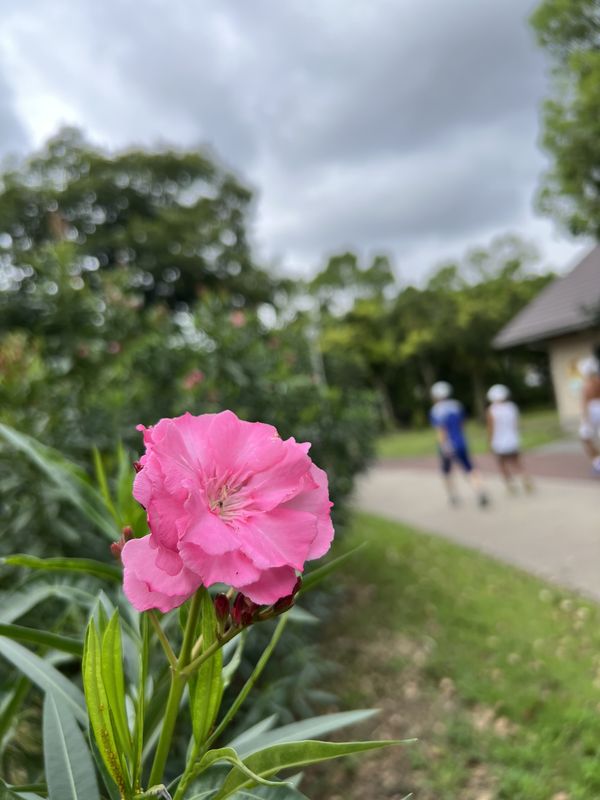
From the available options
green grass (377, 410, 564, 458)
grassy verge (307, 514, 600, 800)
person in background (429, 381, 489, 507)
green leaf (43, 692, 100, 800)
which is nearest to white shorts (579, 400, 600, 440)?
person in background (429, 381, 489, 507)

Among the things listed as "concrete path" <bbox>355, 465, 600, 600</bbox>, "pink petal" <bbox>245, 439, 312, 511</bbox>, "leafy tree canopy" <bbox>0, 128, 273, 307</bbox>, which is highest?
"leafy tree canopy" <bbox>0, 128, 273, 307</bbox>

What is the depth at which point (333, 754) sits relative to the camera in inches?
31.3

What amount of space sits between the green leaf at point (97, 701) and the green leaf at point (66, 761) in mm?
88

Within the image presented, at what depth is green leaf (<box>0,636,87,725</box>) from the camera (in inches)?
41.6

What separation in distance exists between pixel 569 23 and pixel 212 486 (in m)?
9.85

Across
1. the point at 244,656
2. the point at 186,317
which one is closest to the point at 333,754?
the point at 244,656

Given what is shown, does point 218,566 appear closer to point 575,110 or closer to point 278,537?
point 278,537

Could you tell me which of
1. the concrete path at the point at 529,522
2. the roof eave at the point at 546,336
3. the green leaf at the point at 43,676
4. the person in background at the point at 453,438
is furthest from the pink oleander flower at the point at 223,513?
the roof eave at the point at 546,336

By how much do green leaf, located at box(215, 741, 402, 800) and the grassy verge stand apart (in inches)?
89.9

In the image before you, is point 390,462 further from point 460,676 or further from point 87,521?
point 87,521

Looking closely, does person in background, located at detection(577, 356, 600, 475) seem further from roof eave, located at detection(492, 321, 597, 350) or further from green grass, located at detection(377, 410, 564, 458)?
roof eave, located at detection(492, 321, 597, 350)

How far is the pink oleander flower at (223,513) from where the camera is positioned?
684 mm

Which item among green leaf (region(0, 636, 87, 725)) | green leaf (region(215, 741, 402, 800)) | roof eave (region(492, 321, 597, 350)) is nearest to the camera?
green leaf (region(215, 741, 402, 800))

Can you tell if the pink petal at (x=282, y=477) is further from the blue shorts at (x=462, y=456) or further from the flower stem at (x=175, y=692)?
the blue shorts at (x=462, y=456)
